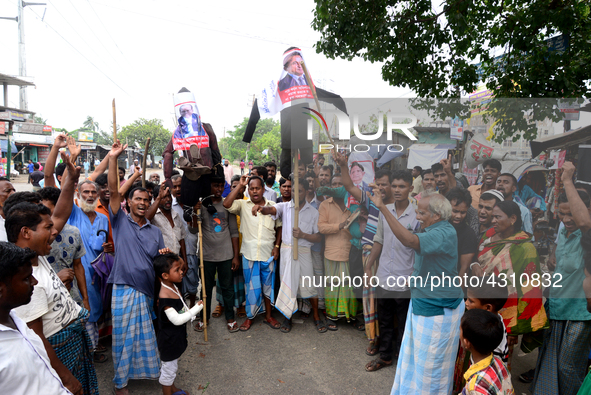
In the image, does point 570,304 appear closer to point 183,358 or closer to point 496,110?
point 496,110

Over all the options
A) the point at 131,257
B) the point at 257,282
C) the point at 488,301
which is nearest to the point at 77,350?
the point at 131,257

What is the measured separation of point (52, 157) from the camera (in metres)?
2.83

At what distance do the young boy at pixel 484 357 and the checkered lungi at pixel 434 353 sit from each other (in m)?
0.55

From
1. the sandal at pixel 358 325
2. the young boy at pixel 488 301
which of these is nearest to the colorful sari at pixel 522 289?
the young boy at pixel 488 301

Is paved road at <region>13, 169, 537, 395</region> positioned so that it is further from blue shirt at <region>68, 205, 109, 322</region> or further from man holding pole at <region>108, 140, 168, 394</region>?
blue shirt at <region>68, 205, 109, 322</region>

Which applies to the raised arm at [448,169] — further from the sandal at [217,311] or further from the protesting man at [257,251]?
the sandal at [217,311]

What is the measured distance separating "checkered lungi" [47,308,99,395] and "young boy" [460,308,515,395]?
2412 millimetres

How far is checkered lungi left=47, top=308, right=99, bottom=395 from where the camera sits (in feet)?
7.15

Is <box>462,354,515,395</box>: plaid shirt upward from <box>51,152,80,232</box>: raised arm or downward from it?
downward

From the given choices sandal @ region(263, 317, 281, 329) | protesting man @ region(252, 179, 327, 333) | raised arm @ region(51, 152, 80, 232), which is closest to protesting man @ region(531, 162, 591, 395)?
protesting man @ region(252, 179, 327, 333)

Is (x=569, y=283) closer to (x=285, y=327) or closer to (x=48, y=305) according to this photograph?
(x=285, y=327)

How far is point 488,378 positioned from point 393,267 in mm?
1549

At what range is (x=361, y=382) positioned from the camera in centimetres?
319

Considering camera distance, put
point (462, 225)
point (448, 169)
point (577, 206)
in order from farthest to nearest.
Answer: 1. point (448, 169)
2. point (462, 225)
3. point (577, 206)
